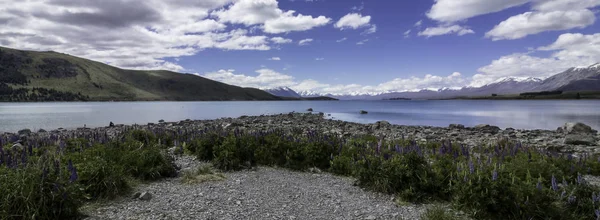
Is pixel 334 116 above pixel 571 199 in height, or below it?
below

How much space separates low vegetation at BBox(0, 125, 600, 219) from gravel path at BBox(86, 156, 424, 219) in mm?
508

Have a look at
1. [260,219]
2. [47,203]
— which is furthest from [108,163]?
[260,219]

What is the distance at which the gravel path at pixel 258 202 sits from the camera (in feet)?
21.3

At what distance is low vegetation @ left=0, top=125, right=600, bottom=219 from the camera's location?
5.73m

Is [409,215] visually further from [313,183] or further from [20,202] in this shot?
[20,202]

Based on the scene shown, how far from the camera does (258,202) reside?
7293mm

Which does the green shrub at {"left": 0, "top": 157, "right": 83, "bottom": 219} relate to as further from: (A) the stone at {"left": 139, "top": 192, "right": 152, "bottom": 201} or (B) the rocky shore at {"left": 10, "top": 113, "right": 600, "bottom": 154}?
(B) the rocky shore at {"left": 10, "top": 113, "right": 600, "bottom": 154}

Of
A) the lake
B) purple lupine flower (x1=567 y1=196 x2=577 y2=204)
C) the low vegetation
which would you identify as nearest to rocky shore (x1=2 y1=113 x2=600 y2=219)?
the low vegetation

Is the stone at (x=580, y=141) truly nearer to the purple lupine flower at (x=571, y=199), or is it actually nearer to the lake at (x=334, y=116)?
the purple lupine flower at (x=571, y=199)

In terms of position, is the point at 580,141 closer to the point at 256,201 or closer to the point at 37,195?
the point at 256,201

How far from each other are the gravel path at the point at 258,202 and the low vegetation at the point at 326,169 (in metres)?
0.51

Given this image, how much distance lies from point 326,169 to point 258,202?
13.4 ft

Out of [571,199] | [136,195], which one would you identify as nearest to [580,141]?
[571,199]

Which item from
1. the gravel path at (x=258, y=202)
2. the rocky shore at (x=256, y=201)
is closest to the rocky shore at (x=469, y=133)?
the rocky shore at (x=256, y=201)
